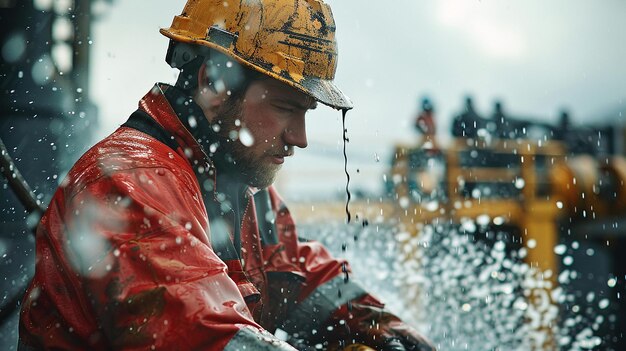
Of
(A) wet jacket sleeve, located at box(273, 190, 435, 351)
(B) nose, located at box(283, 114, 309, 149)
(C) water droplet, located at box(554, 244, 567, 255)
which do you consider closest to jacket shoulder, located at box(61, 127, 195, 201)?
(B) nose, located at box(283, 114, 309, 149)

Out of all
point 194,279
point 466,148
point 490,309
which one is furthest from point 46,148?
point 466,148

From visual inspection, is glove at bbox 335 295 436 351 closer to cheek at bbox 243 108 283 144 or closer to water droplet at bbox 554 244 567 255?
cheek at bbox 243 108 283 144

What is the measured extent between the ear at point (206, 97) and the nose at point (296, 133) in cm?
23

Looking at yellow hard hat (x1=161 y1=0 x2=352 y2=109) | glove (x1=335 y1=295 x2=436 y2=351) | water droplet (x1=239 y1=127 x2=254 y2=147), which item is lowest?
glove (x1=335 y1=295 x2=436 y2=351)

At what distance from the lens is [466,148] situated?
817 cm

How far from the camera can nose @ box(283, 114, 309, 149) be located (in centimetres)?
200

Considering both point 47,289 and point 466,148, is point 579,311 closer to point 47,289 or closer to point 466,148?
point 466,148

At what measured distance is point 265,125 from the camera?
197cm

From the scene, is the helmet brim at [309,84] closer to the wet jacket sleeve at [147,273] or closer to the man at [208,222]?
the man at [208,222]

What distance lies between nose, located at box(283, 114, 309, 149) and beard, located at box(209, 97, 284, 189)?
7 centimetres

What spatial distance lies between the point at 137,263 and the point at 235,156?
764 mm

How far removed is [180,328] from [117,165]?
0.44m

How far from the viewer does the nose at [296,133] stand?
6.55 ft

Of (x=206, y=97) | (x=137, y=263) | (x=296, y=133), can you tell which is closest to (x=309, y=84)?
(x=296, y=133)
